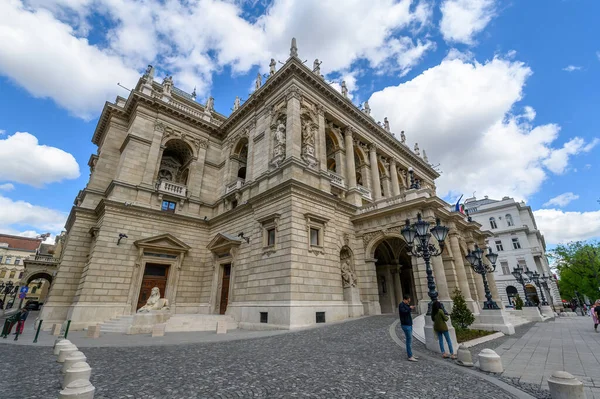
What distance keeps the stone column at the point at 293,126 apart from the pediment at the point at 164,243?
10.5 m

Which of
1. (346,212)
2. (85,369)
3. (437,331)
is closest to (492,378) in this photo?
(437,331)

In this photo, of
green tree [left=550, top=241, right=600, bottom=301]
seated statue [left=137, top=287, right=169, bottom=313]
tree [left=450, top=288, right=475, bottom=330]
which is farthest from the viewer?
green tree [left=550, top=241, right=600, bottom=301]

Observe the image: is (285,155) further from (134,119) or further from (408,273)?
(408,273)

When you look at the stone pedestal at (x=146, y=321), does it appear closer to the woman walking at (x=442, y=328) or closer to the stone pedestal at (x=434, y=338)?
the stone pedestal at (x=434, y=338)

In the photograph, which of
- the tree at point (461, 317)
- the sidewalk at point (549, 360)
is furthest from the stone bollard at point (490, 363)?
the tree at point (461, 317)

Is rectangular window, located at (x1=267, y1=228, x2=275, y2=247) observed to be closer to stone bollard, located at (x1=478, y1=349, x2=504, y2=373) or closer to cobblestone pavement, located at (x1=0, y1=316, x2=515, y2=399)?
cobblestone pavement, located at (x1=0, y1=316, x2=515, y2=399)

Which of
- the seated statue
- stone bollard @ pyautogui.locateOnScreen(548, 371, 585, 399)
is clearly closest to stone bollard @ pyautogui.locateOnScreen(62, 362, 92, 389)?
stone bollard @ pyautogui.locateOnScreen(548, 371, 585, 399)

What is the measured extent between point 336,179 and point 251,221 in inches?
313

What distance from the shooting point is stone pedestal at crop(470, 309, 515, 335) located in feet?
42.7

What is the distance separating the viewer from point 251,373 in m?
6.32

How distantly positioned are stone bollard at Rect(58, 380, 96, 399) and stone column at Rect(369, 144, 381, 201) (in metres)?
24.0

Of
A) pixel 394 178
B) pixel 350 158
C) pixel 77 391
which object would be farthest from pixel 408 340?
pixel 394 178

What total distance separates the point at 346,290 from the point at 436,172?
28.4 meters

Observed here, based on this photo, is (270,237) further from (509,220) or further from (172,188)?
(509,220)
